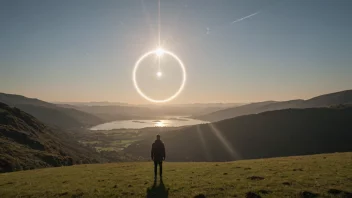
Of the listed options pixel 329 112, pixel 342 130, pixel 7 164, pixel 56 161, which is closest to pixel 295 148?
pixel 342 130

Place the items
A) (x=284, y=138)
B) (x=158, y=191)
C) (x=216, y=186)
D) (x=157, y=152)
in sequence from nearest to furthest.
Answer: (x=158, y=191), (x=216, y=186), (x=157, y=152), (x=284, y=138)

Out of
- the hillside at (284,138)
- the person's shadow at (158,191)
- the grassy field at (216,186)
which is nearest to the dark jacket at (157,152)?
the grassy field at (216,186)

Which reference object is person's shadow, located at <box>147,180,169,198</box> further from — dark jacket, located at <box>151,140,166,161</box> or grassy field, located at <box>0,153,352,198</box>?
dark jacket, located at <box>151,140,166,161</box>

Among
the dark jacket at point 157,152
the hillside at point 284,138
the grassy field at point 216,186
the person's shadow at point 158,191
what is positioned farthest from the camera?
the hillside at point 284,138

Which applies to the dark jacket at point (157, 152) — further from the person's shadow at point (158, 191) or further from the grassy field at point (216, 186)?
the person's shadow at point (158, 191)

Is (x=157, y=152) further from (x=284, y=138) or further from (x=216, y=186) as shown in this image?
(x=284, y=138)

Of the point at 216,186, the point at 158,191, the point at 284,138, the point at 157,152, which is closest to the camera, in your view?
the point at 158,191

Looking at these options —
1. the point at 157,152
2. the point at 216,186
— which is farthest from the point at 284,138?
the point at 216,186

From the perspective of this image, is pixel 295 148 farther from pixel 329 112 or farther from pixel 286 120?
pixel 329 112
